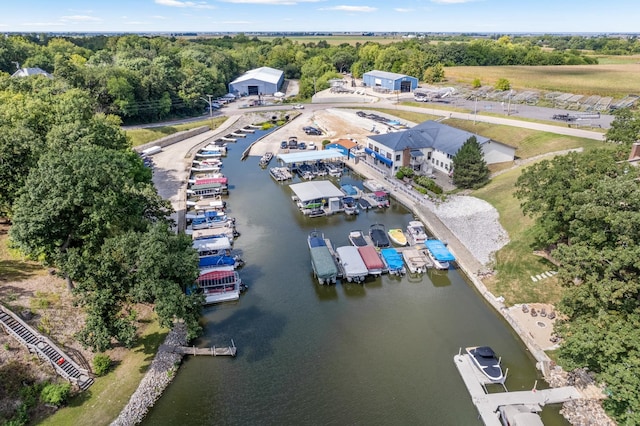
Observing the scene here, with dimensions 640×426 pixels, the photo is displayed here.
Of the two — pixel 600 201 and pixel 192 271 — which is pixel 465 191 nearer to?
pixel 600 201

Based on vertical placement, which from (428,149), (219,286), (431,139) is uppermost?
(431,139)

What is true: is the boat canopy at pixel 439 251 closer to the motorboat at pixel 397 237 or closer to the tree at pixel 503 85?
the motorboat at pixel 397 237

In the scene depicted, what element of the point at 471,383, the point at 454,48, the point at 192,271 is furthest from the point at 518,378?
the point at 454,48

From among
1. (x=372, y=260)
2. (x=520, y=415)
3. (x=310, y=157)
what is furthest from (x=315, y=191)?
(x=520, y=415)

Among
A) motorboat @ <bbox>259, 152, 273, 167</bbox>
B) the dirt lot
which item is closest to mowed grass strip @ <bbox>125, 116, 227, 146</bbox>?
the dirt lot

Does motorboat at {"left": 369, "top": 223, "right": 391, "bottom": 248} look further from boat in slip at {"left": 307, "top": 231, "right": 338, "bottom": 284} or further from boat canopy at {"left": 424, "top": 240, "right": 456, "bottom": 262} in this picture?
boat in slip at {"left": 307, "top": 231, "right": 338, "bottom": 284}

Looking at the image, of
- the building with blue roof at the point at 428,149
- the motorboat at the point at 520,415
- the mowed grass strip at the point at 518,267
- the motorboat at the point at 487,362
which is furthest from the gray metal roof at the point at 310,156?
the motorboat at the point at 520,415

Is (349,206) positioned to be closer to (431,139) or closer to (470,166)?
(470,166)
